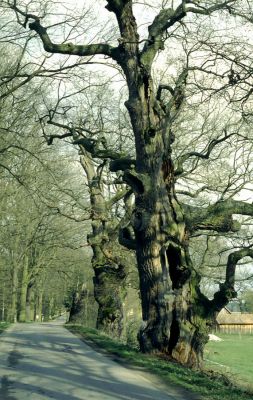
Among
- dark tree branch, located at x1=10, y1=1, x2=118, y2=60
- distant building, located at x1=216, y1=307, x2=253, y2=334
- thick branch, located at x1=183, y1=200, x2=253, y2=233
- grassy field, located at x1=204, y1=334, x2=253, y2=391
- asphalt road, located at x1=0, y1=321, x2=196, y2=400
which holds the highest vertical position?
dark tree branch, located at x1=10, y1=1, x2=118, y2=60

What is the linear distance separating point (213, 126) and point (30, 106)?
25.0ft

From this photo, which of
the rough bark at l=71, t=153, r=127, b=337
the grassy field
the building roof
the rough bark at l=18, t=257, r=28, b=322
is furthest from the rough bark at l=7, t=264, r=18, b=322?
the building roof

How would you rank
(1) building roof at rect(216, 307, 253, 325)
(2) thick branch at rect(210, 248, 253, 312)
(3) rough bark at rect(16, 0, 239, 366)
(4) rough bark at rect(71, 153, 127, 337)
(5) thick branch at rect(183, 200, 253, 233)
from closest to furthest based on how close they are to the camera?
(3) rough bark at rect(16, 0, 239, 366) → (2) thick branch at rect(210, 248, 253, 312) → (5) thick branch at rect(183, 200, 253, 233) → (4) rough bark at rect(71, 153, 127, 337) → (1) building roof at rect(216, 307, 253, 325)

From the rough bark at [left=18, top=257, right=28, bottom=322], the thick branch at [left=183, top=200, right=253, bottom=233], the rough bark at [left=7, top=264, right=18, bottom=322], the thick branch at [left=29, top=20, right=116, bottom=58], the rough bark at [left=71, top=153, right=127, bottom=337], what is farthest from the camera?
the rough bark at [left=18, top=257, right=28, bottom=322]

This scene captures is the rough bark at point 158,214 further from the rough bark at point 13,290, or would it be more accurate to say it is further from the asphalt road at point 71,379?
the rough bark at point 13,290

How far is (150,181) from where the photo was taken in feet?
47.9

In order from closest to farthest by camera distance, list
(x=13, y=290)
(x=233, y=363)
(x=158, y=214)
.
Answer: (x=158, y=214) < (x=233, y=363) < (x=13, y=290)

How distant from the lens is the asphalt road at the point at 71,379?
852 centimetres

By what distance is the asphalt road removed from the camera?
8.52m

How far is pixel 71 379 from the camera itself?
10.1m

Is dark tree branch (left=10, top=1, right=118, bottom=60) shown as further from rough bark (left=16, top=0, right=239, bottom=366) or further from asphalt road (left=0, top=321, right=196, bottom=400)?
asphalt road (left=0, top=321, right=196, bottom=400)

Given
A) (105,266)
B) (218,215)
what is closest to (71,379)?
(218,215)

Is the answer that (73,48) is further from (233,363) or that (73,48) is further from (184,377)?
(233,363)

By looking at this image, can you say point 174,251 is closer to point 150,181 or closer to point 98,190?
point 150,181
